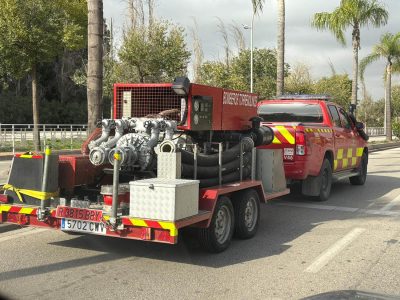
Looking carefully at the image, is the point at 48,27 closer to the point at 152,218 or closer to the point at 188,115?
the point at 188,115

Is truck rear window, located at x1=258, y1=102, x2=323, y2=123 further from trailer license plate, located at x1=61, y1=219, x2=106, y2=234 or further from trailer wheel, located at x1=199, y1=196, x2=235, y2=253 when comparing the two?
trailer license plate, located at x1=61, y1=219, x2=106, y2=234

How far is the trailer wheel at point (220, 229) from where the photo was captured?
604 cm

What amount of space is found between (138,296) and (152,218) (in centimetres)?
86

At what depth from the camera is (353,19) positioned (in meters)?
28.8

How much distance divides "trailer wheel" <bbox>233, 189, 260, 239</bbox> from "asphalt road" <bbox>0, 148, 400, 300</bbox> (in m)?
0.14

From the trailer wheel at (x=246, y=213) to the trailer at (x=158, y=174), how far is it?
0.05ft

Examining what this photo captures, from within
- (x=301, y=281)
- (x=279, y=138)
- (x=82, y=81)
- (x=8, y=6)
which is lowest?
(x=301, y=281)

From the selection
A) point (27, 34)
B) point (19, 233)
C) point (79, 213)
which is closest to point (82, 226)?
point (79, 213)

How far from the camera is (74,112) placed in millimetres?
45906

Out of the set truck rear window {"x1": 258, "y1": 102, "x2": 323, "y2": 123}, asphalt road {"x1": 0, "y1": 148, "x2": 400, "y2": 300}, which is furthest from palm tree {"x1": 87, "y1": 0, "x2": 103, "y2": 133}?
truck rear window {"x1": 258, "y1": 102, "x2": 323, "y2": 123}

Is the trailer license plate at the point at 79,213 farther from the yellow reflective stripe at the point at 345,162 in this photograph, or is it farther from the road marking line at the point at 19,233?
the yellow reflective stripe at the point at 345,162

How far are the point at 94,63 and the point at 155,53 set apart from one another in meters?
15.6

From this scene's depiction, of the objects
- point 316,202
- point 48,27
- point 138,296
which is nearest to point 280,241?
point 138,296

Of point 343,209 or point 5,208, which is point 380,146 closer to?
point 343,209
